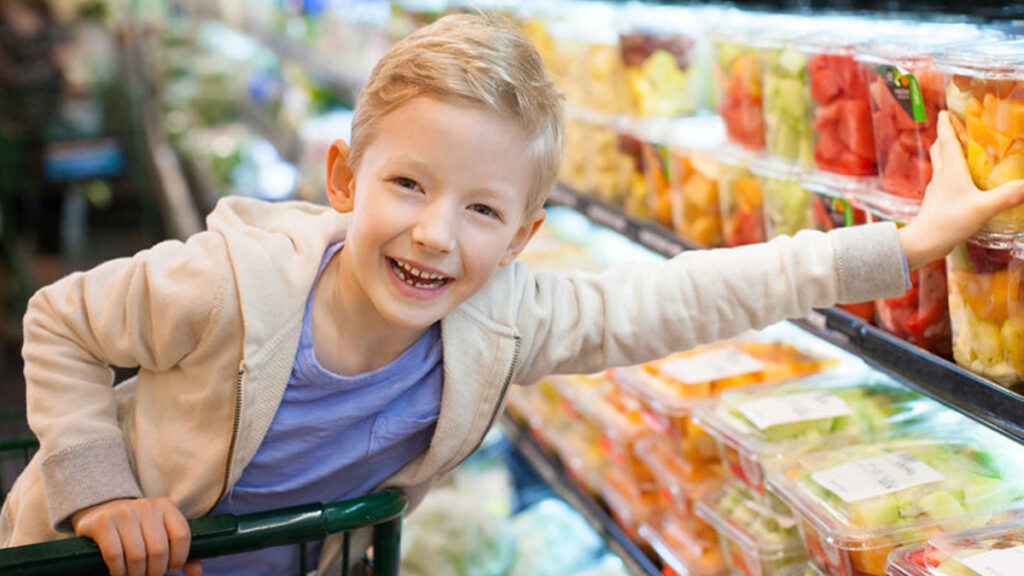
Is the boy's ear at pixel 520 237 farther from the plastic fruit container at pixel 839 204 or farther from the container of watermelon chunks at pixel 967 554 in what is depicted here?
the container of watermelon chunks at pixel 967 554

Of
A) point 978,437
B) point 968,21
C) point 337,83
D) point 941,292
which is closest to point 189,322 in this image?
point 941,292

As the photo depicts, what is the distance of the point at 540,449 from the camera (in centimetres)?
262

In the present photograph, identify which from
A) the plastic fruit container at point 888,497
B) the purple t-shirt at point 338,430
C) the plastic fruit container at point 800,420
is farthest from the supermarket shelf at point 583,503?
the purple t-shirt at point 338,430

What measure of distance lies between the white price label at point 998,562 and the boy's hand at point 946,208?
36 cm

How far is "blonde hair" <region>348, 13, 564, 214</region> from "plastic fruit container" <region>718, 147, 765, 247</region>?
1.72 feet

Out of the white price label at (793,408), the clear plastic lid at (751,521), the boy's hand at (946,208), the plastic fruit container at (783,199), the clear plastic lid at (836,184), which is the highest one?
the boy's hand at (946,208)

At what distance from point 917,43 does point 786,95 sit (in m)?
0.31

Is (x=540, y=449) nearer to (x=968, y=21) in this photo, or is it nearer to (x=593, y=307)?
(x=593, y=307)

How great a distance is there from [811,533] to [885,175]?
0.52 metres

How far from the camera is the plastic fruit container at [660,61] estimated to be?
217 cm

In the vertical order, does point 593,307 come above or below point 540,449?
above

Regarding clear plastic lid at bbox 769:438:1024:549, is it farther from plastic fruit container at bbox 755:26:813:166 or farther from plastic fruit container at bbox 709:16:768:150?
plastic fruit container at bbox 709:16:768:150

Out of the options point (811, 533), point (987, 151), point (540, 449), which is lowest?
point (540, 449)

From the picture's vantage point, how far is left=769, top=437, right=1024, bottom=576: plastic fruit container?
137 centimetres
